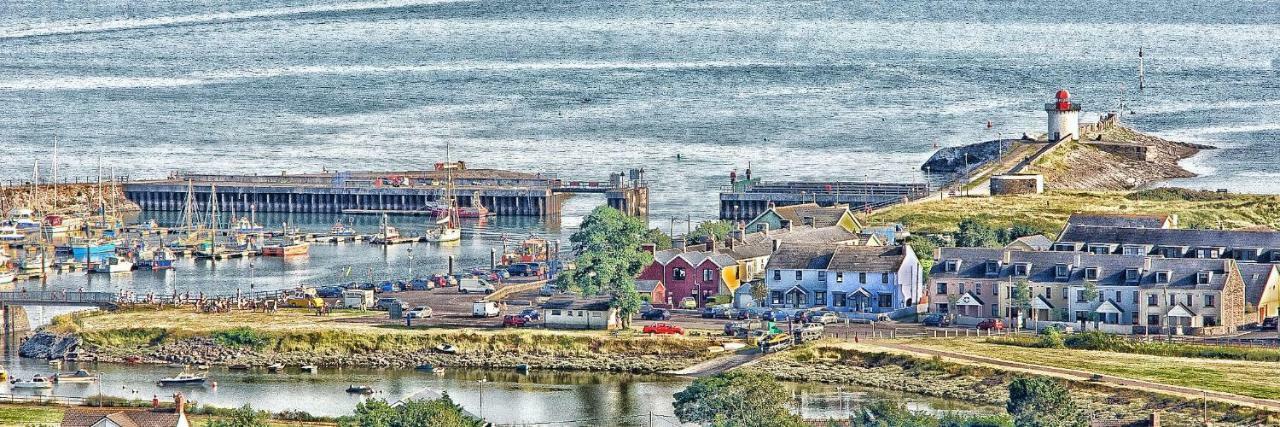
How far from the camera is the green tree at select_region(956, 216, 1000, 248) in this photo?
90188 mm

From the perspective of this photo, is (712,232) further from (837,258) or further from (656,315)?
(656,315)

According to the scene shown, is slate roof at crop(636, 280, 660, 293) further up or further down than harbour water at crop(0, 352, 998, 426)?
further up

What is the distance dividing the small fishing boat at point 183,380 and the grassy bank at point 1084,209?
38.1 m

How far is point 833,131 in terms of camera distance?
17375cm

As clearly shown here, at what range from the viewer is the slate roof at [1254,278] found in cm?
7900

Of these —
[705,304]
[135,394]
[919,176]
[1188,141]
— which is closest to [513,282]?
[705,304]

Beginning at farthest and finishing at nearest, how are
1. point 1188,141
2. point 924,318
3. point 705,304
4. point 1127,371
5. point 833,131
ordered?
point 833,131 → point 1188,141 → point 705,304 → point 924,318 → point 1127,371

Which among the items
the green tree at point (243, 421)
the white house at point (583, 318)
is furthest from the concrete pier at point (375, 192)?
the green tree at point (243, 421)

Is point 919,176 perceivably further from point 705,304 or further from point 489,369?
point 489,369

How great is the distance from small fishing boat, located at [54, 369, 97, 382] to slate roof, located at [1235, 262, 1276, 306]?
34.4 m

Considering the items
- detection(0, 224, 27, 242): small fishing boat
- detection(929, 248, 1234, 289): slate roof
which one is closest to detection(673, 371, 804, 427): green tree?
detection(929, 248, 1234, 289): slate roof

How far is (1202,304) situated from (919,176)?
6880 cm

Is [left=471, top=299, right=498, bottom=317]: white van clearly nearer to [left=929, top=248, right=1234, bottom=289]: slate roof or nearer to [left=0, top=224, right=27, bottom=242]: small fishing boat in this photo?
[left=929, top=248, right=1234, bottom=289]: slate roof

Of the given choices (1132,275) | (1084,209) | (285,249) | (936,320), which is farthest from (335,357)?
(1084,209)
